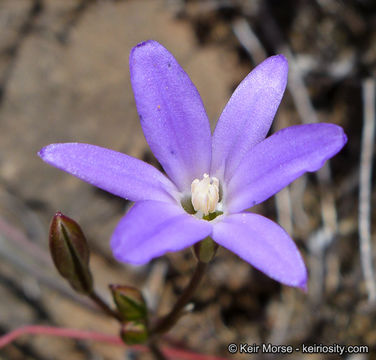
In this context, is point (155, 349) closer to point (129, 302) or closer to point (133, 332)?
point (133, 332)

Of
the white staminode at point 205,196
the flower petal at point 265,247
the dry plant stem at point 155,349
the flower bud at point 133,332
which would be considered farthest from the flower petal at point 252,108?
the dry plant stem at point 155,349

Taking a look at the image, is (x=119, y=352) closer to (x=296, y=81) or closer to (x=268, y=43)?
(x=296, y=81)

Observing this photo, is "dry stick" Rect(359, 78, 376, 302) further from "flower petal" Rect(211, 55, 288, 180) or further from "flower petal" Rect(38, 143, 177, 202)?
"flower petal" Rect(38, 143, 177, 202)

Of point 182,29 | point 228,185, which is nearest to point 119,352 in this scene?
point 228,185

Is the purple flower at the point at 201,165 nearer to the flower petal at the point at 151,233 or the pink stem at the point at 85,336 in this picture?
the flower petal at the point at 151,233

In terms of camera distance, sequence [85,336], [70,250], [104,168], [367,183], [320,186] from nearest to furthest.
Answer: [104,168] → [70,250] → [85,336] → [367,183] → [320,186]

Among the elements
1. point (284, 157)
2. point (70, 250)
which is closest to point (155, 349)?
point (70, 250)
